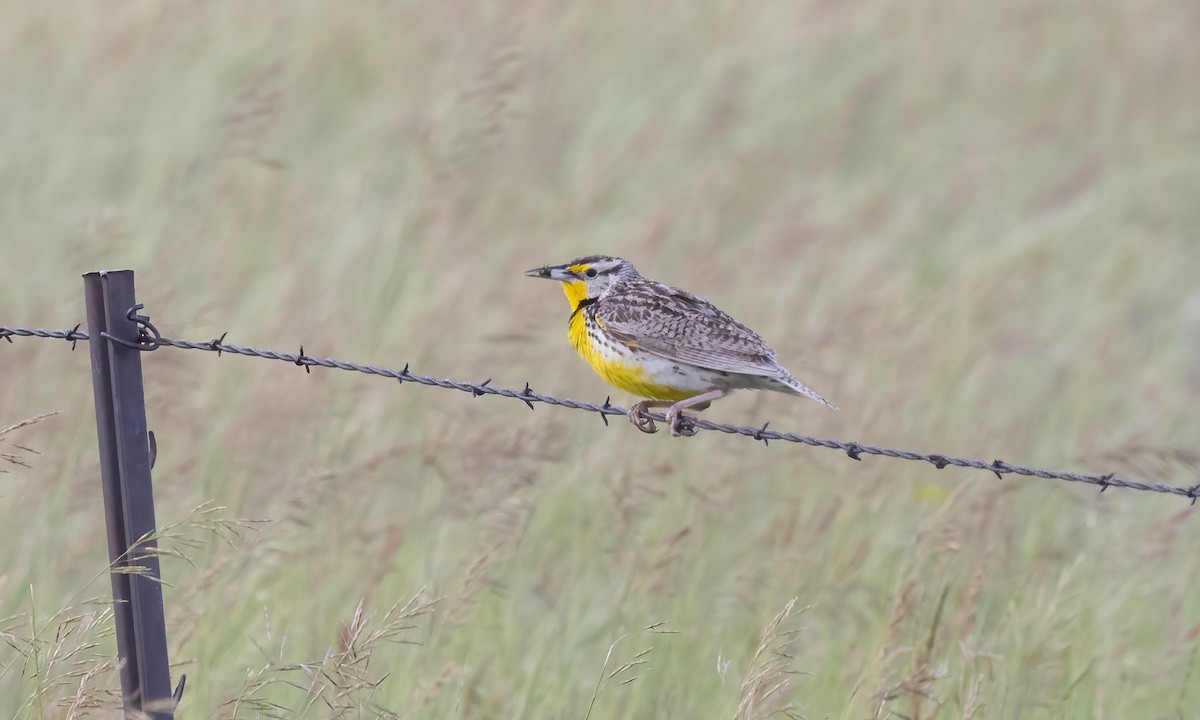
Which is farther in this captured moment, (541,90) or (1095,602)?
(541,90)

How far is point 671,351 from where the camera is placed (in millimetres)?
4559

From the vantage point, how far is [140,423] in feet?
11.3

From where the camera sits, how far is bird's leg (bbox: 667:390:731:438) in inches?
177

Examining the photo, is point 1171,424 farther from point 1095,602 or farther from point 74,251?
point 74,251

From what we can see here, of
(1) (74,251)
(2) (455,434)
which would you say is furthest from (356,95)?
(2) (455,434)

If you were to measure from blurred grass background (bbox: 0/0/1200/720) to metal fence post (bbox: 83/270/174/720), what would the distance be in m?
0.14

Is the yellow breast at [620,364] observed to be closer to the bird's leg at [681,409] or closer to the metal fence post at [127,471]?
the bird's leg at [681,409]

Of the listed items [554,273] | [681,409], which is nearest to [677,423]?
[681,409]

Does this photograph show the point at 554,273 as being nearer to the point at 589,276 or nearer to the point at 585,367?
the point at 589,276

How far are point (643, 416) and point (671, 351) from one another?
0.67 feet

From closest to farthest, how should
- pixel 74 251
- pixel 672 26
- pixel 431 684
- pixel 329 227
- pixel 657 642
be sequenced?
1. pixel 431 684
2. pixel 657 642
3. pixel 74 251
4. pixel 329 227
5. pixel 672 26

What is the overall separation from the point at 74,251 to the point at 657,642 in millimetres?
2842

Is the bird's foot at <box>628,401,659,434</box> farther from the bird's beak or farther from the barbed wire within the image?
the bird's beak

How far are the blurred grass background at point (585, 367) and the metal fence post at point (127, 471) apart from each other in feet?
0.45
